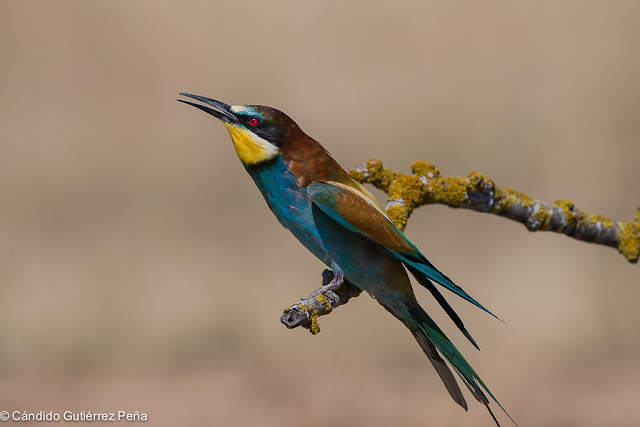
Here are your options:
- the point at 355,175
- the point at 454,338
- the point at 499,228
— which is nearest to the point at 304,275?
the point at 454,338

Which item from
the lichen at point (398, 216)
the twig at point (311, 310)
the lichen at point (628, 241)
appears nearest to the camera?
the twig at point (311, 310)

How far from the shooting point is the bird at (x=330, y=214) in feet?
8.47

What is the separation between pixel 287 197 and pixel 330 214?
0.17 metres

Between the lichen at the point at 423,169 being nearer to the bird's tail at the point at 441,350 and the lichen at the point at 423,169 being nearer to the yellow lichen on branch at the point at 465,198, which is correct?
the yellow lichen on branch at the point at 465,198

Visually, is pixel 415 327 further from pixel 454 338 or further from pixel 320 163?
pixel 454 338

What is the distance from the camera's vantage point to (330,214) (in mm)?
2572

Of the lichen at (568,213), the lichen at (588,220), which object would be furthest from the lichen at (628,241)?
the lichen at (568,213)

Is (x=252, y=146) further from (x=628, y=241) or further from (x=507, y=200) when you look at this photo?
(x=628, y=241)

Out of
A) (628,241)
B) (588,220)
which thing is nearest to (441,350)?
(588,220)

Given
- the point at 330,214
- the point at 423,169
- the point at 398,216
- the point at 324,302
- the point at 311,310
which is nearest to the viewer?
the point at 311,310

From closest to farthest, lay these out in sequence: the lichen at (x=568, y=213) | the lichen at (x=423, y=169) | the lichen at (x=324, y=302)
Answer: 1. the lichen at (x=324, y=302)
2. the lichen at (x=423, y=169)
3. the lichen at (x=568, y=213)

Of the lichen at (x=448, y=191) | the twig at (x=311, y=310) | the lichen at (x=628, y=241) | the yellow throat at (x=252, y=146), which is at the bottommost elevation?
the twig at (x=311, y=310)

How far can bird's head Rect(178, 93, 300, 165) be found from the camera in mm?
2631

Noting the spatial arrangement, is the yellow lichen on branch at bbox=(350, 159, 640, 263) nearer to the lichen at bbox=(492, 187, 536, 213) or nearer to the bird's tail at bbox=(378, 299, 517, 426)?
the lichen at bbox=(492, 187, 536, 213)
